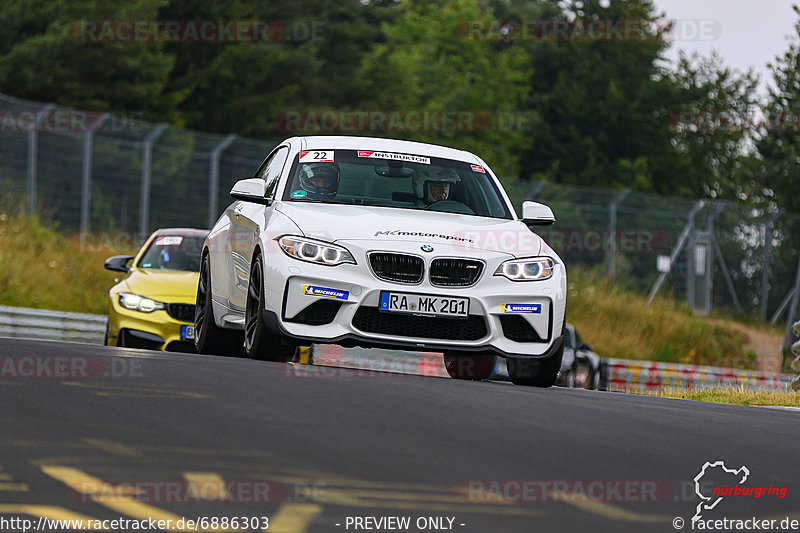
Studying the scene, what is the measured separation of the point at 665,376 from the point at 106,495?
1743cm

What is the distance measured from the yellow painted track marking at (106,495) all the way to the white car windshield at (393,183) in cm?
521

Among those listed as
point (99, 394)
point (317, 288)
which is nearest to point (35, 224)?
point (317, 288)

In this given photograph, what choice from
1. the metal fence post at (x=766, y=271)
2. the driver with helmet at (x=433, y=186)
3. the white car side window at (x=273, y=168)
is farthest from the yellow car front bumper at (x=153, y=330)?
the metal fence post at (x=766, y=271)

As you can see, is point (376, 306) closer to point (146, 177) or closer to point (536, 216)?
point (536, 216)

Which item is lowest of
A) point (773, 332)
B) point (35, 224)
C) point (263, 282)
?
point (773, 332)

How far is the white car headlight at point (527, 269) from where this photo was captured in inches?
372

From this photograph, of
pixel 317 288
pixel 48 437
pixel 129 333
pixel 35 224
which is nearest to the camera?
pixel 48 437

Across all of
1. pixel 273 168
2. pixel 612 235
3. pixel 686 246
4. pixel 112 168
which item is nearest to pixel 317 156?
pixel 273 168

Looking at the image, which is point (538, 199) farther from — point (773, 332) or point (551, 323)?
point (551, 323)

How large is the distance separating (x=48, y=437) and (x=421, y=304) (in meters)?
3.83

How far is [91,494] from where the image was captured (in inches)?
190

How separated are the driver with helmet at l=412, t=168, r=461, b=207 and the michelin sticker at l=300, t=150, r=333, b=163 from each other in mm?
669

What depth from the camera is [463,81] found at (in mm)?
→ 65125

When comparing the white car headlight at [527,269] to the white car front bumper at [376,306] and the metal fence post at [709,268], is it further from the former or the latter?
the metal fence post at [709,268]
